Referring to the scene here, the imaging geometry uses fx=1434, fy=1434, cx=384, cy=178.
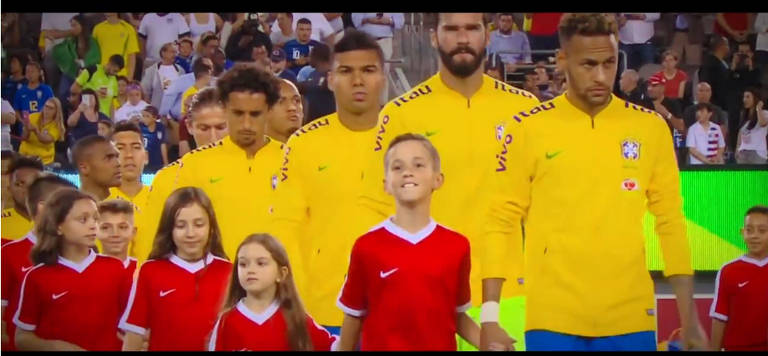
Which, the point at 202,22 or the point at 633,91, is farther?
the point at 202,22

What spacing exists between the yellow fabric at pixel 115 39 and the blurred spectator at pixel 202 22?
234 mm

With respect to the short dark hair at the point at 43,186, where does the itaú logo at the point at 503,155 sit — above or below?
above

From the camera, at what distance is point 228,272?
5.64m

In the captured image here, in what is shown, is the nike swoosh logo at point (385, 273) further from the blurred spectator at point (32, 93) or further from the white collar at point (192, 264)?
the blurred spectator at point (32, 93)

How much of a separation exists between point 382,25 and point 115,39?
43.7 inches

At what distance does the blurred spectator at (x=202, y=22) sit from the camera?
5.84 metres

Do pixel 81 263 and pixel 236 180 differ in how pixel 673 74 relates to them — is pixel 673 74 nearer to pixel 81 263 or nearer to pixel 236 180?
pixel 236 180

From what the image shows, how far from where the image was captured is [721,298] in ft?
18.9

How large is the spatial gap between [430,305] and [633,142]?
992 millimetres

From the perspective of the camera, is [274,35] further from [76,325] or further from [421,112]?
[76,325]

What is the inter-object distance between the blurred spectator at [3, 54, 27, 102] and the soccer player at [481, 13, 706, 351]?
6.59 ft

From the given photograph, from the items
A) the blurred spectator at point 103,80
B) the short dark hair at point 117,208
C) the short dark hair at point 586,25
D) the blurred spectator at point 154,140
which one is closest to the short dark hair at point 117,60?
the blurred spectator at point 103,80

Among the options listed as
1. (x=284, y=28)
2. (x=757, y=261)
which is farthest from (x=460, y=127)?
(x=757, y=261)
